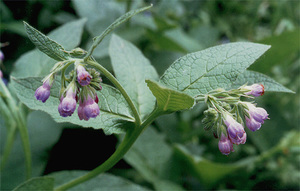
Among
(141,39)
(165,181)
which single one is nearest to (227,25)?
(141,39)

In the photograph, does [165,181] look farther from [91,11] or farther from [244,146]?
[91,11]

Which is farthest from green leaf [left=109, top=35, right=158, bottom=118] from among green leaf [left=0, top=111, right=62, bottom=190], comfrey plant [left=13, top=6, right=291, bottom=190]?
green leaf [left=0, top=111, right=62, bottom=190]

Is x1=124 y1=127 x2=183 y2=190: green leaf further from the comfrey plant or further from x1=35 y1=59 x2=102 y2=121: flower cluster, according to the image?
x1=35 y1=59 x2=102 y2=121: flower cluster

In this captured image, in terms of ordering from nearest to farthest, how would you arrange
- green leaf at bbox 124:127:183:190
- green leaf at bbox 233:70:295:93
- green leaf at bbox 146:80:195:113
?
green leaf at bbox 146:80:195:113 < green leaf at bbox 233:70:295:93 < green leaf at bbox 124:127:183:190

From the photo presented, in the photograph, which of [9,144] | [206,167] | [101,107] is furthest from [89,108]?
[206,167]

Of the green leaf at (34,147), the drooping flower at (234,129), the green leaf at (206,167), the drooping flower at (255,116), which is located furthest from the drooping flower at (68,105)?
the green leaf at (206,167)

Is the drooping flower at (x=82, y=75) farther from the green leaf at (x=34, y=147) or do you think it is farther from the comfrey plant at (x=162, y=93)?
the green leaf at (x=34, y=147)

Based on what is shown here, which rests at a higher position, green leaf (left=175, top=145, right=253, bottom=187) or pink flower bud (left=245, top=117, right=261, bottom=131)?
pink flower bud (left=245, top=117, right=261, bottom=131)
